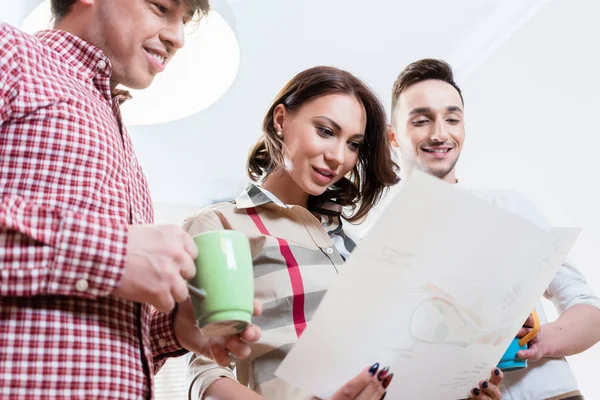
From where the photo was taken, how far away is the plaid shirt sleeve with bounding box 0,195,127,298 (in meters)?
0.54

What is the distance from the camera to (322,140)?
119 cm

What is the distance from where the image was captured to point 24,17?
3.45ft

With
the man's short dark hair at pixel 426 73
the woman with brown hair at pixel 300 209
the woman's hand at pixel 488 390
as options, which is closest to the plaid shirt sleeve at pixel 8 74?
the woman with brown hair at pixel 300 209

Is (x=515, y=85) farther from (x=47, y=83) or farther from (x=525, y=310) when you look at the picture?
(x=47, y=83)

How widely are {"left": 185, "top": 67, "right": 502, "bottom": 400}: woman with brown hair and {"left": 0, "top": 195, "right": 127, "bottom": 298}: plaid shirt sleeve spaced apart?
34 centimetres

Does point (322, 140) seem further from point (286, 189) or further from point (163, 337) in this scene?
point (163, 337)

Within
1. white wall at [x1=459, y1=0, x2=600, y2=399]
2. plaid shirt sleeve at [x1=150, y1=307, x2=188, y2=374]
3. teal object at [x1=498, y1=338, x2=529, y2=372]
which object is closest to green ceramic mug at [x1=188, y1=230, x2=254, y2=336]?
plaid shirt sleeve at [x1=150, y1=307, x2=188, y2=374]

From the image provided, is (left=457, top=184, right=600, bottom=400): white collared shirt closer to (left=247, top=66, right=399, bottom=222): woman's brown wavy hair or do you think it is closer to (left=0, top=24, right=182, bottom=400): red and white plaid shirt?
(left=247, top=66, right=399, bottom=222): woman's brown wavy hair

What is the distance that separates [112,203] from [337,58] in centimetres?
203

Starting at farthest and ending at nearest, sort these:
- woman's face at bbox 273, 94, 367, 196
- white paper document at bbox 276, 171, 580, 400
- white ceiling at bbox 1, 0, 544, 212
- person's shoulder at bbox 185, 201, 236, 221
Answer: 1. white ceiling at bbox 1, 0, 544, 212
2. woman's face at bbox 273, 94, 367, 196
3. person's shoulder at bbox 185, 201, 236, 221
4. white paper document at bbox 276, 171, 580, 400

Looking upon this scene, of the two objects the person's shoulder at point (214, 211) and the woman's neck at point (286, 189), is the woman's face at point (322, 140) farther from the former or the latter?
the person's shoulder at point (214, 211)


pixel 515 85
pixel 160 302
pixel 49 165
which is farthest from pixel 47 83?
pixel 515 85

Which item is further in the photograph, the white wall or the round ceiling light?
the white wall

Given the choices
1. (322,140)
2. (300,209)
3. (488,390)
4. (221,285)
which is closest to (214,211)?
(300,209)
